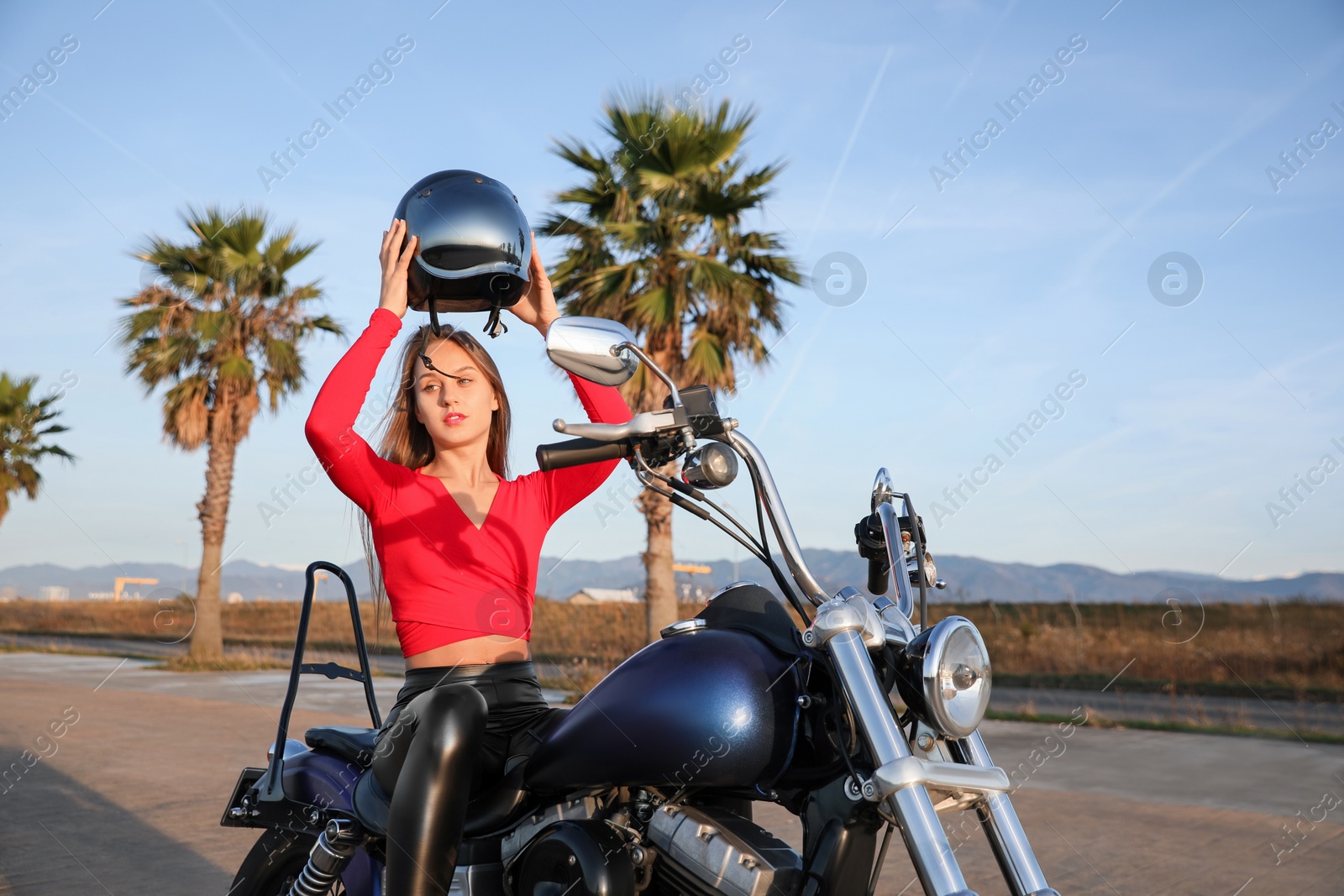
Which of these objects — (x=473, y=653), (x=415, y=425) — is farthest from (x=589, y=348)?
(x=415, y=425)

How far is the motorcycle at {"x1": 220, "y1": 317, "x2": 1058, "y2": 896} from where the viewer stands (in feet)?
4.77

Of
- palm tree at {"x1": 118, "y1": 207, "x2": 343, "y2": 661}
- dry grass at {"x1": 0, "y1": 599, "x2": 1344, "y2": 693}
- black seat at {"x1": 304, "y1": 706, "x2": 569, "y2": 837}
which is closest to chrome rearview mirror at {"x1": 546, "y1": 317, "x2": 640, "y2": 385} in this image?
black seat at {"x1": 304, "y1": 706, "x2": 569, "y2": 837}

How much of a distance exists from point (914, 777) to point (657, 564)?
10.1 meters

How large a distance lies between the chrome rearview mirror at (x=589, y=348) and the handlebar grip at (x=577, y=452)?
0.31ft

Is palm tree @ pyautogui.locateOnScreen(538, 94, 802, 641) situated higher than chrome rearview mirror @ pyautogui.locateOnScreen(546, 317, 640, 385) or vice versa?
palm tree @ pyautogui.locateOnScreen(538, 94, 802, 641)

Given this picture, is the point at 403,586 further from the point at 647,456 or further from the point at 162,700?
the point at 162,700

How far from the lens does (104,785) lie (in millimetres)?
6195

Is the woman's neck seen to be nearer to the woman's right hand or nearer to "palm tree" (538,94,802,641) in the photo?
the woman's right hand

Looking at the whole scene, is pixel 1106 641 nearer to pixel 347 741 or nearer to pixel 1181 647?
pixel 1181 647

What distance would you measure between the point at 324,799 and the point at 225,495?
54.0ft

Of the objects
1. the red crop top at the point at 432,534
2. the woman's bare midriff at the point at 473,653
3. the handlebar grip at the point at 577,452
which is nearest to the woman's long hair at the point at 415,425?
the red crop top at the point at 432,534

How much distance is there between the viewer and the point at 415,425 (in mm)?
2814

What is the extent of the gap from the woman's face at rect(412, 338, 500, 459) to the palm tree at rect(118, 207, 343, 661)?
48.3 ft

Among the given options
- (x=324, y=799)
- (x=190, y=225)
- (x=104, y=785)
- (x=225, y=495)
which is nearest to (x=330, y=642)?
(x=225, y=495)
